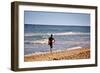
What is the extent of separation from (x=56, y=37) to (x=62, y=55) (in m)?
0.15

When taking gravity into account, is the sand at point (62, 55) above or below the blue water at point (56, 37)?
below

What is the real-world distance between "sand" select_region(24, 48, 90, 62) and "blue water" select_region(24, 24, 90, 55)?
3cm

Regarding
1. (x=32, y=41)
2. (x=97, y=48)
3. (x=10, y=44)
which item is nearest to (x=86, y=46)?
(x=97, y=48)

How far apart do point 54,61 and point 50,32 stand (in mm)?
228

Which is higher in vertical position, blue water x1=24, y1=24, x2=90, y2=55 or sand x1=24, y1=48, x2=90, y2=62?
blue water x1=24, y1=24, x2=90, y2=55

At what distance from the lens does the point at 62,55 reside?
5.76 ft

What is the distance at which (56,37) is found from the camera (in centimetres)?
175

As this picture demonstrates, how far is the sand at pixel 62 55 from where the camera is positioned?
167cm

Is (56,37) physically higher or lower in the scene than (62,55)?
higher

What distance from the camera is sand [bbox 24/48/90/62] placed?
1.67 m

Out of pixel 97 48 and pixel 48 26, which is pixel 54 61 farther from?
pixel 97 48

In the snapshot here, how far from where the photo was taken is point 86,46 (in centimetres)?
185

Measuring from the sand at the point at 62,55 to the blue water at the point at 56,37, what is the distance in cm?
3

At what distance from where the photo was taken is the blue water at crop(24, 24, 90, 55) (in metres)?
1.66
